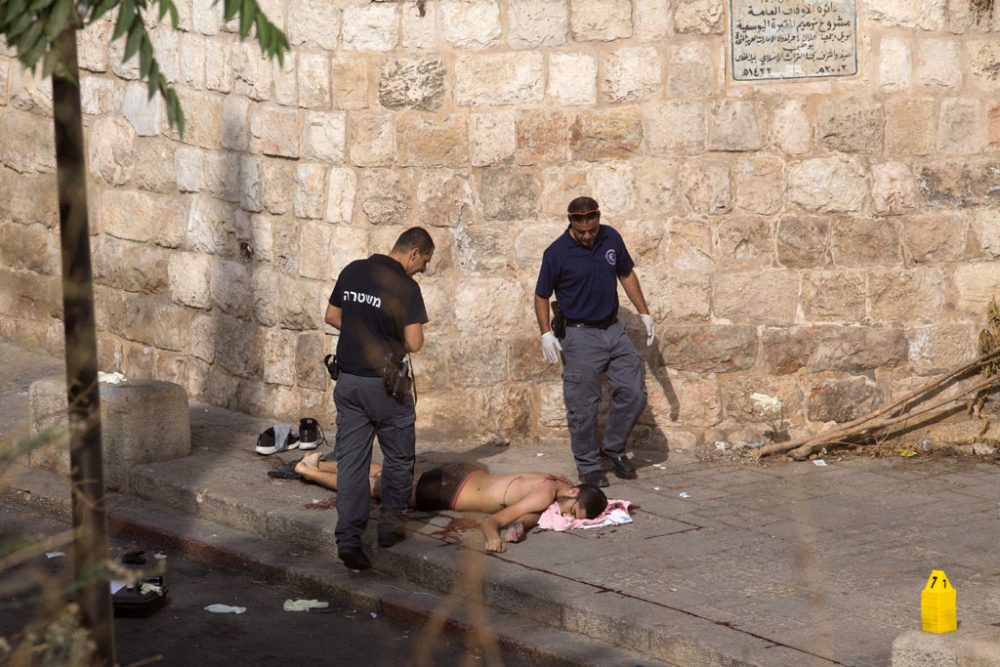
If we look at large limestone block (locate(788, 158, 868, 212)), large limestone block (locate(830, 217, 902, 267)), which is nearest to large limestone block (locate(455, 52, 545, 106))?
large limestone block (locate(788, 158, 868, 212))

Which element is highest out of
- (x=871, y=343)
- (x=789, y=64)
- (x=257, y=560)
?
(x=789, y=64)

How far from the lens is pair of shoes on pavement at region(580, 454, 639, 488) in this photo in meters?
9.58

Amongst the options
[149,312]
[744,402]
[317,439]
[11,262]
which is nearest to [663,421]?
[744,402]

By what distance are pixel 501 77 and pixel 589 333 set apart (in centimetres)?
192

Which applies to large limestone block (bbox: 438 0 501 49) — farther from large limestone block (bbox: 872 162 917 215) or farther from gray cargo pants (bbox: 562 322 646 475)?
large limestone block (bbox: 872 162 917 215)

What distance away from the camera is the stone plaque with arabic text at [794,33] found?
33.7 feet

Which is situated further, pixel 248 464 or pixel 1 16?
pixel 248 464

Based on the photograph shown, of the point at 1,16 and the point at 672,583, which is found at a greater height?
the point at 1,16

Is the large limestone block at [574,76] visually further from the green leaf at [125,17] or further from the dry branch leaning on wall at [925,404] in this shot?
the green leaf at [125,17]

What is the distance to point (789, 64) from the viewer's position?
1029 cm

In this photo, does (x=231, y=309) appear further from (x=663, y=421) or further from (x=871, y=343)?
(x=871, y=343)

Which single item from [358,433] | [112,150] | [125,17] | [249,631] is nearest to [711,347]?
[358,433]

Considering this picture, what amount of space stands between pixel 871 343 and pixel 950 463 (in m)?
0.93

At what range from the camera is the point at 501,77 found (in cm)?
1041
